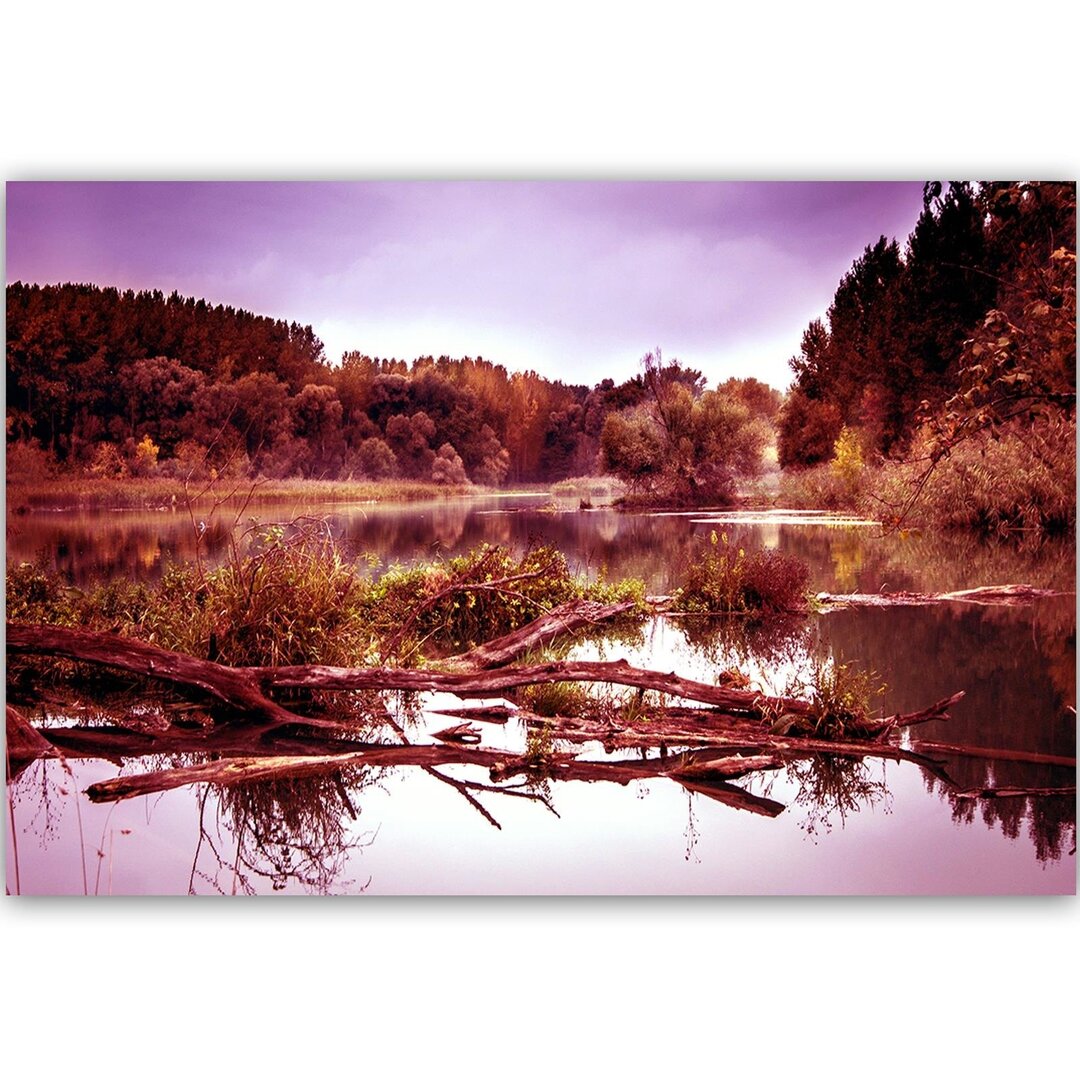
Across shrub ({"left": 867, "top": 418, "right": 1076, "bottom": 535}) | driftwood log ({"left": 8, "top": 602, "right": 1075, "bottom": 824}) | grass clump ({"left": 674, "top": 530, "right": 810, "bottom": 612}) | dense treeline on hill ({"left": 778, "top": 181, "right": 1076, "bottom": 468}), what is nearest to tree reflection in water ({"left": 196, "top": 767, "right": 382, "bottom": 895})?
driftwood log ({"left": 8, "top": 602, "right": 1075, "bottom": 824})

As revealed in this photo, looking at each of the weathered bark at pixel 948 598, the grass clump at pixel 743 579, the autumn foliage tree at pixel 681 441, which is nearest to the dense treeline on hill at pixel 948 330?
the autumn foliage tree at pixel 681 441

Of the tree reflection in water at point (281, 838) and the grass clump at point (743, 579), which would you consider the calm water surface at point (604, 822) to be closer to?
the tree reflection in water at point (281, 838)

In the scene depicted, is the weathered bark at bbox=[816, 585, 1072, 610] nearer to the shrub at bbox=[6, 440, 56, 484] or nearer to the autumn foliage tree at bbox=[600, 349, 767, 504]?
the autumn foliage tree at bbox=[600, 349, 767, 504]

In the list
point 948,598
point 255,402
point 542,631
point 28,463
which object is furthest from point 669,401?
point 28,463

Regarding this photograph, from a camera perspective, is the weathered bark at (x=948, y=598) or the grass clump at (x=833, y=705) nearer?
the grass clump at (x=833, y=705)

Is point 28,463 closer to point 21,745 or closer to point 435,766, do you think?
point 21,745
